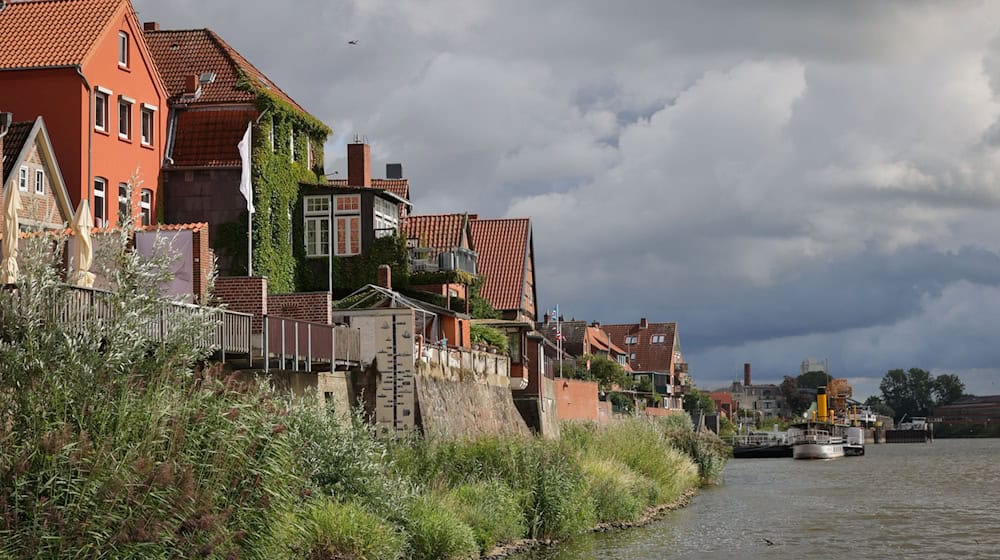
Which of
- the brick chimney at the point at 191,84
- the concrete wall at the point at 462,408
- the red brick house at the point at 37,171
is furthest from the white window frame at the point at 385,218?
the red brick house at the point at 37,171

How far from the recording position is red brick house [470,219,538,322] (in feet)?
252

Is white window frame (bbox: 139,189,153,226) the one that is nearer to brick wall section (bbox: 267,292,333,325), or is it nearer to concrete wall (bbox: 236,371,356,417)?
brick wall section (bbox: 267,292,333,325)

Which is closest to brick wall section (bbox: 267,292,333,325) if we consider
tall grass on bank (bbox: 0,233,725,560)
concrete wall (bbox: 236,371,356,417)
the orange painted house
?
concrete wall (bbox: 236,371,356,417)

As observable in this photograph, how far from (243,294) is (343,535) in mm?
10350

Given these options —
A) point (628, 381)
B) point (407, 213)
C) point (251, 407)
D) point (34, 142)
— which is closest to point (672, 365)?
point (628, 381)

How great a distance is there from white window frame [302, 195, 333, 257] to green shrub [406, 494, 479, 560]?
28.2 m

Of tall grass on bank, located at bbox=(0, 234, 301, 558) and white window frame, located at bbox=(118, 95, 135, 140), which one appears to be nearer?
tall grass on bank, located at bbox=(0, 234, 301, 558)

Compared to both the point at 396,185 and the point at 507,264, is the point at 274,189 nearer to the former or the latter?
the point at 396,185

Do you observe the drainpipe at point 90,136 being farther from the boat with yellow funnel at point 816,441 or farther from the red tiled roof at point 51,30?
the boat with yellow funnel at point 816,441

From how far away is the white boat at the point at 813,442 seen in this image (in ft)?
366

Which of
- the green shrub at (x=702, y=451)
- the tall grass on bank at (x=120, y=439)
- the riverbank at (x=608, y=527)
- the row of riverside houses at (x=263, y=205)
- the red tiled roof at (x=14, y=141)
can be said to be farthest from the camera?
the green shrub at (x=702, y=451)

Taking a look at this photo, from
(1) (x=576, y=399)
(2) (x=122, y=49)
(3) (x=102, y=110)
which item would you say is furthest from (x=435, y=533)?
(1) (x=576, y=399)

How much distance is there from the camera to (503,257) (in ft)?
259

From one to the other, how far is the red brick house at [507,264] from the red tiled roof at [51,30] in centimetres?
3246
